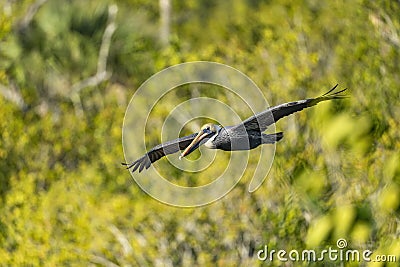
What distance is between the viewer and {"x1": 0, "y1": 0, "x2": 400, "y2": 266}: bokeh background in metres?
7.04

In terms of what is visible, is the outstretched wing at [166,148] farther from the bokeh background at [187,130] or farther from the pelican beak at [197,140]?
the bokeh background at [187,130]

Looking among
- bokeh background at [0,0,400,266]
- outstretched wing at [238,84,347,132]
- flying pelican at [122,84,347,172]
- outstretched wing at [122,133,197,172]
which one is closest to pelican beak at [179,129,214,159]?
flying pelican at [122,84,347,172]

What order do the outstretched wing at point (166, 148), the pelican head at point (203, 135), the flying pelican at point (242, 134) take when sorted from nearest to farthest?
the flying pelican at point (242, 134) → the pelican head at point (203, 135) → the outstretched wing at point (166, 148)

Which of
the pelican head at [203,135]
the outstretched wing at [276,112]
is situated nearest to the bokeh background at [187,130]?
the outstretched wing at [276,112]

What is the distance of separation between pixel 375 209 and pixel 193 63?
7.71m

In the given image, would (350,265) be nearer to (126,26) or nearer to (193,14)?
(126,26)

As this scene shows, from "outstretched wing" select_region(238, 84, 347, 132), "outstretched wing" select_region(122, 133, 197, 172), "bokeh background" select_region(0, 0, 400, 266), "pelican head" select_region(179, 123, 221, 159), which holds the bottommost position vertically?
"outstretched wing" select_region(238, 84, 347, 132)

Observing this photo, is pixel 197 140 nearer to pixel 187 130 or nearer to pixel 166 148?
pixel 166 148

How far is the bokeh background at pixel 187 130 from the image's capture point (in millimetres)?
7039

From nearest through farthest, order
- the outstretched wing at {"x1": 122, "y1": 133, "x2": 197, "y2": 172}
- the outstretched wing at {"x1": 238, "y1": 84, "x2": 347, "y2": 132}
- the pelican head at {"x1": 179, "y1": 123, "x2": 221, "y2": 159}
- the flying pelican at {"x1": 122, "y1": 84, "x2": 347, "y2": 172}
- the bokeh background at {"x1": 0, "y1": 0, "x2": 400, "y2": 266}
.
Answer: the outstretched wing at {"x1": 238, "y1": 84, "x2": 347, "y2": 132}
the flying pelican at {"x1": 122, "y1": 84, "x2": 347, "y2": 172}
the bokeh background at {"x1": 0, "y1": 0, "x2": 400, "y2": 266}
the pelican head at {"x1": 179, "y1": 123, "x2": 221, "y2": 159}
the outstretched wing at {"x1": 122, "y1": 133, "x2": 197, "y2": 172}

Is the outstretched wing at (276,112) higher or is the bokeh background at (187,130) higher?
the bokeh background at (187,130)

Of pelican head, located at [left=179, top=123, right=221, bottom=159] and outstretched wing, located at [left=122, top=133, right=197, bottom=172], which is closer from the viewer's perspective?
pelican head, located at [left=179, top=123, right=221, bottom=159]

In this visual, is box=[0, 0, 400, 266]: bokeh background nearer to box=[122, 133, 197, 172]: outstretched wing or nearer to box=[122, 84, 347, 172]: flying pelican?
box=[122, 84, 347, 172]: flying pelican

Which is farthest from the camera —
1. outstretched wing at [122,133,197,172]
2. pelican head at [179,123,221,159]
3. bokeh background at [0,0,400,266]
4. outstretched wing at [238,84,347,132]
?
outstretched wing at [122,133,197,172]
